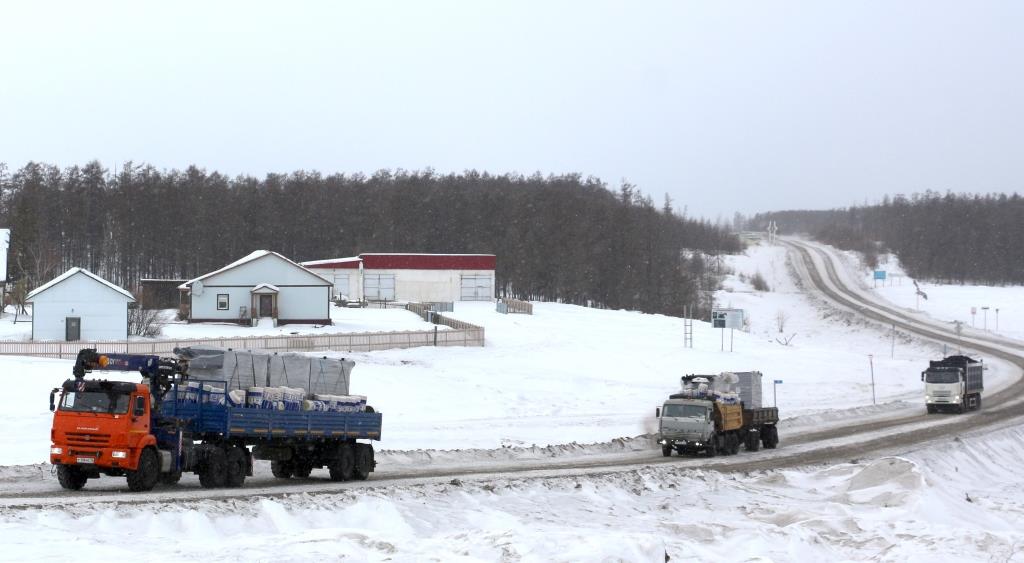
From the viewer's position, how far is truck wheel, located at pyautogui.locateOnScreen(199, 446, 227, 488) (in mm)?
22469

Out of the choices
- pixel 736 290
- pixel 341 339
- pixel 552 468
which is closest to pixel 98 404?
pixel 552 468

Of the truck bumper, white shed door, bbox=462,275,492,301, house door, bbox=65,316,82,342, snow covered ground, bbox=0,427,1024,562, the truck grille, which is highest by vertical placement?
white shed door, bbox=462,275,492,301

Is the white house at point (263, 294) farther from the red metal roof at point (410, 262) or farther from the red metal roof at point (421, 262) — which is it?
the red metal roof at point (421, 262)

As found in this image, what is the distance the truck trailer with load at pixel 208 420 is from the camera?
20.9 m

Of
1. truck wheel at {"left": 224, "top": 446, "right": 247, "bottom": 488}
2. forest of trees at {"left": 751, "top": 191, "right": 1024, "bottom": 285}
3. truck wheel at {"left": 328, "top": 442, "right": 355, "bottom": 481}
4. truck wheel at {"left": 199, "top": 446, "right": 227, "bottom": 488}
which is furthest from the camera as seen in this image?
forest of trees at {"left": 751, "top": 191, "right": 1024, "bottom": 285}

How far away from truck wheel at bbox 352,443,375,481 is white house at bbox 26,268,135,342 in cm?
3835

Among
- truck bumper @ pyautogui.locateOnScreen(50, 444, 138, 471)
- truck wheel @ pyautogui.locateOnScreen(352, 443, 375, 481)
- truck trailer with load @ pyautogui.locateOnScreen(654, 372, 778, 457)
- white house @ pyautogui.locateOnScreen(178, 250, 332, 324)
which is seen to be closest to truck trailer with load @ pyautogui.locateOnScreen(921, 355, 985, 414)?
truck trailer with load @ pyautogui.locateOnScreen(654, 372, 778, 457)

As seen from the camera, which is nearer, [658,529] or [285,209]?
[658,529]

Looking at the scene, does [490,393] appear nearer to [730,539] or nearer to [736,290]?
[730,539]

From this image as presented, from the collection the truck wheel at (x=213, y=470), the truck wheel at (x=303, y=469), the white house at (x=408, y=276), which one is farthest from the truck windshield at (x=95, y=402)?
the white house at (x=408, y=276)

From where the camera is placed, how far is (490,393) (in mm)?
49656

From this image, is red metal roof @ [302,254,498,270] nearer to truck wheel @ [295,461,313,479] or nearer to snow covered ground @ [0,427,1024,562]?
snow covered ground @ [0,427,1024,562]

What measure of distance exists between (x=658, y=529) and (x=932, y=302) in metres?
112

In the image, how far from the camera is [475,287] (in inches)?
3706
